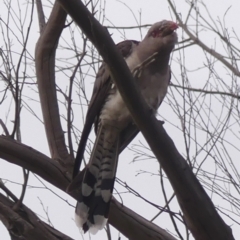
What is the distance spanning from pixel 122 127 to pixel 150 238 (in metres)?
1.33

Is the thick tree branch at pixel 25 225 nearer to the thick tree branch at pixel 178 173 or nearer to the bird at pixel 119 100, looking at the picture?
the thick tree branch at pixel 178 173

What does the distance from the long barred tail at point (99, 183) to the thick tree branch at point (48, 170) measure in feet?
0.90

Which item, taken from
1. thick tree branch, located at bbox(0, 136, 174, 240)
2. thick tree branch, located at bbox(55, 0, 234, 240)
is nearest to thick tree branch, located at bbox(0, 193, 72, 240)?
thick tree branch, located at bbox(0, 136, 174, 240)

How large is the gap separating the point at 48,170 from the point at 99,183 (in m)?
0.71

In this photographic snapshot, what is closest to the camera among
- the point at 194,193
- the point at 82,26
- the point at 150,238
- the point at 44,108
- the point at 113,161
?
the point at 82,26

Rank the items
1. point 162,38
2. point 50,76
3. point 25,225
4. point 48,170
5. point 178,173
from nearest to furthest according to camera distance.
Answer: point 178,173
point 25,225
point 48,170
point 50,76
point 162,38

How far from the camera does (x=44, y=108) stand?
3521 mm

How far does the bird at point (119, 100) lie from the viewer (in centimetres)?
390

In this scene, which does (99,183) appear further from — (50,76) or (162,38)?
(162,38)

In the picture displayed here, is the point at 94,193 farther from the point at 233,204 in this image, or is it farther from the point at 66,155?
the point at 233,204

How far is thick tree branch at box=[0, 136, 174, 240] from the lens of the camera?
3.09 m

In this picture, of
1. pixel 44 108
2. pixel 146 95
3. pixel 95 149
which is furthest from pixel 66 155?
pixel 146 95

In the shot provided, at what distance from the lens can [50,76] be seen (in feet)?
11.6

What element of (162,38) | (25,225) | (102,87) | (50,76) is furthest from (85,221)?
(162,38)
